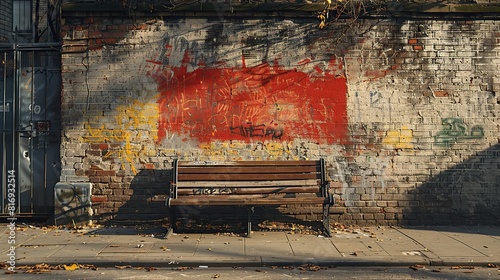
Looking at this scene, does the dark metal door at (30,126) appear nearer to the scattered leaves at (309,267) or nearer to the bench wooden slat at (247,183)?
the bench wooden slat at (247,183)

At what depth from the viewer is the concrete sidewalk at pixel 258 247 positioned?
5.54 m

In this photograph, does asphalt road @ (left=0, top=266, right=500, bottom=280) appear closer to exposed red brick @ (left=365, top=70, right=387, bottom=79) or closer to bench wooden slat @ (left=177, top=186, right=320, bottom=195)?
bench wooden slat @ (left=177, top=186, right=320, bottom=195)

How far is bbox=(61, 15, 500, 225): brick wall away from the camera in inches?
300

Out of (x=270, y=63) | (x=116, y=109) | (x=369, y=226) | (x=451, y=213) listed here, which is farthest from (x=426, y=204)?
(x=116, y=109)

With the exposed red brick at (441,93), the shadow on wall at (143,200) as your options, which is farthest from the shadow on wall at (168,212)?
the exposed red brick at (441,93)

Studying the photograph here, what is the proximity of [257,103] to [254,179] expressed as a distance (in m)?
1.32

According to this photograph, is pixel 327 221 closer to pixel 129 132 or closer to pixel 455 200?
pixel 455 200

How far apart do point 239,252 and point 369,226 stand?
275cm

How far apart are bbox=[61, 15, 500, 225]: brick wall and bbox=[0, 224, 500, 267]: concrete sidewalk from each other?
1.98 ft

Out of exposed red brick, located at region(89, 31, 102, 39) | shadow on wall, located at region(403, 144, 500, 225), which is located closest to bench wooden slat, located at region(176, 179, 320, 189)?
shadow on wall, located at region(403, 144, 500, 225)

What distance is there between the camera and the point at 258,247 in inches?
244

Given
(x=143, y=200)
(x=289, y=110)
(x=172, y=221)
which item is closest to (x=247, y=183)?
(x=172, y=221)

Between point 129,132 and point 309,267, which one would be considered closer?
point 309,267

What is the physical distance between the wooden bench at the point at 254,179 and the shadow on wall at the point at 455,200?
1.64 metres
